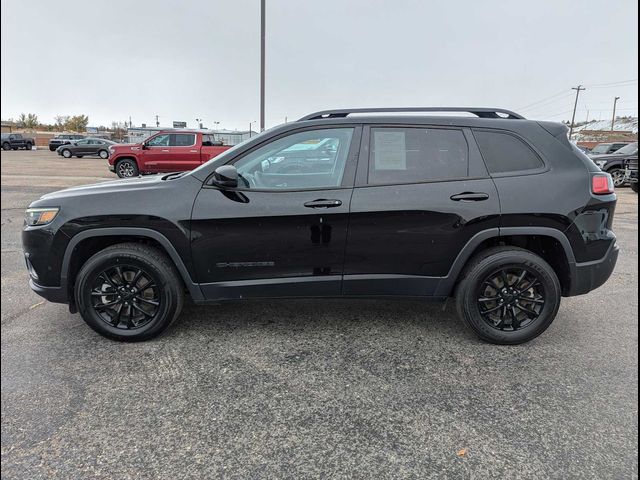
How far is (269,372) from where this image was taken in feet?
9.36

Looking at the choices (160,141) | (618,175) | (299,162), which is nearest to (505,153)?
(299,162)

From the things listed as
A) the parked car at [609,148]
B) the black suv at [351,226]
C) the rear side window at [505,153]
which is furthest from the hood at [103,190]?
the parked car at [609,148]

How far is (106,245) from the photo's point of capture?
327 centimetres

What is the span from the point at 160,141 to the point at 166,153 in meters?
0.61

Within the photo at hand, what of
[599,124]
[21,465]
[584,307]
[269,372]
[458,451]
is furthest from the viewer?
[599,124]

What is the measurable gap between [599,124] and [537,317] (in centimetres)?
9744

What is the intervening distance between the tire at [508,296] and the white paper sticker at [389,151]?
0.96 meters

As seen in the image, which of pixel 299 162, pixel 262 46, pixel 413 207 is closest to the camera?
pixel 413 207

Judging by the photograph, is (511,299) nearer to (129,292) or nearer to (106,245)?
(129,292)

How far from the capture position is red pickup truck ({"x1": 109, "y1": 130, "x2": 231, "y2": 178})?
596 inches

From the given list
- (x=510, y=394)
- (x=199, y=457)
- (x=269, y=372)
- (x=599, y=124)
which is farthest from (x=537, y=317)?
(x=599, y=124)

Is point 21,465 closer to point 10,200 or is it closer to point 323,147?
point 323,147

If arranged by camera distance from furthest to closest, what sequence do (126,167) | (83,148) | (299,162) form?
(83,148) → (126,167) → (299,162)

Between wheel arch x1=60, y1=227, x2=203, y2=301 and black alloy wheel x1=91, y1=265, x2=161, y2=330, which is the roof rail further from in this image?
black alloy wheel x1=91, y1=265, x2=161, y2=330
